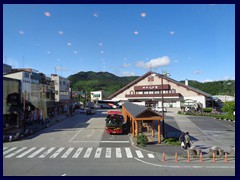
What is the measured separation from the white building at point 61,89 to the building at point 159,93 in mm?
14573

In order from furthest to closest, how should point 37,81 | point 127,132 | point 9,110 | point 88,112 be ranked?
point 88,112, point 37,81, point 9,110, point 127,132

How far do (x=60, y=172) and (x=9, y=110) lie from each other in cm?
2472

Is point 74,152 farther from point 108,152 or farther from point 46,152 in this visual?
point 108,152

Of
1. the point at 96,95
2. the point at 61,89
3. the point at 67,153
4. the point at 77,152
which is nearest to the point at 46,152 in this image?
the point at 67,153

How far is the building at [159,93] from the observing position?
211ft

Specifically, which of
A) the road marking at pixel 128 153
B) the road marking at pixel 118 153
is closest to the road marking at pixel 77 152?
the road marking at pixel 118 153

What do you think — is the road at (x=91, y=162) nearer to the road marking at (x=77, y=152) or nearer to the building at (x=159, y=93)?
the road marking at (x=77, y=152)

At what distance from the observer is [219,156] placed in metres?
17.5

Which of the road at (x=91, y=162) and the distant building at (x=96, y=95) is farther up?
the distant building at (x=96, y=95)

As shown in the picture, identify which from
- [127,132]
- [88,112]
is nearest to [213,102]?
[88,112]

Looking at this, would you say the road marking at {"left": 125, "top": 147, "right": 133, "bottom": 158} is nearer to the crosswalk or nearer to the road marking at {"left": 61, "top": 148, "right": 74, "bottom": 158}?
the crosswalk

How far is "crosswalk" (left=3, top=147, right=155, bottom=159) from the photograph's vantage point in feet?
58.7

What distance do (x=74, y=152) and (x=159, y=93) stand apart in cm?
5167
